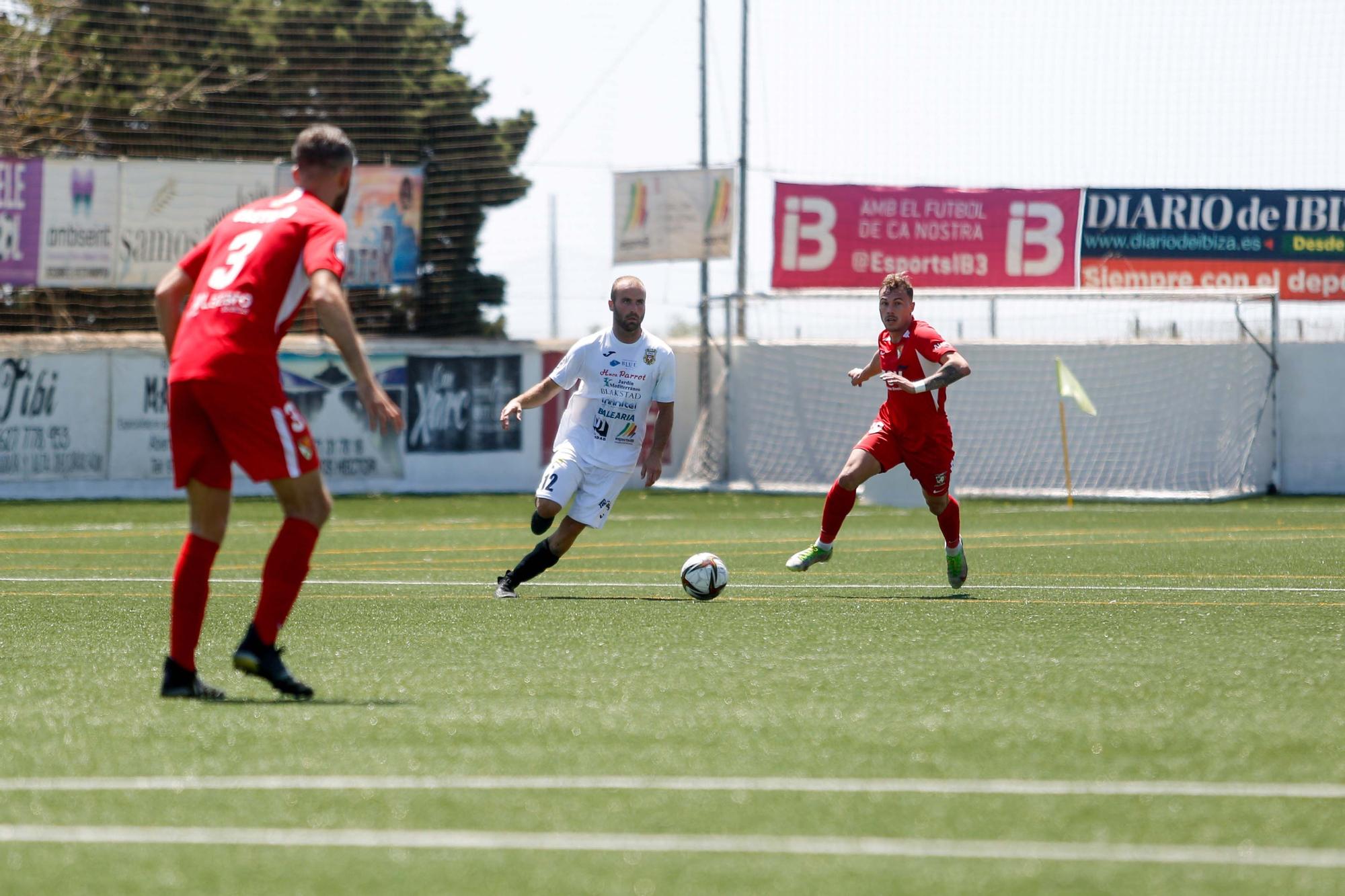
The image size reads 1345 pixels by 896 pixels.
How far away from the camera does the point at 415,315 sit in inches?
1483

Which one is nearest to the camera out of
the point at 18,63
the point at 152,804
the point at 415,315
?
the point at 152,804

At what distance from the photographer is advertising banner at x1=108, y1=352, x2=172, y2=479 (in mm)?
26500

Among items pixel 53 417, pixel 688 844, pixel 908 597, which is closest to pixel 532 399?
pixel 908 597

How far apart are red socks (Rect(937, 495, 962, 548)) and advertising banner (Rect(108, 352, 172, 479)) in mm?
18474

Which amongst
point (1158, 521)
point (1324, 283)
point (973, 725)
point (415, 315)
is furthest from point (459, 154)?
point (973, 725)

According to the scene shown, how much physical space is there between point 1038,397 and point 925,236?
3798 mm

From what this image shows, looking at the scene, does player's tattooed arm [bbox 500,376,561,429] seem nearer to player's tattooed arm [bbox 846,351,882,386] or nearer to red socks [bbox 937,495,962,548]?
player's tattooed arm [bbox 846,351,882,386]

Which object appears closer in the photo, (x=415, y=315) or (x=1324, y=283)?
(x=1324, y=283)

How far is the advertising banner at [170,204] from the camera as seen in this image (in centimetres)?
2859

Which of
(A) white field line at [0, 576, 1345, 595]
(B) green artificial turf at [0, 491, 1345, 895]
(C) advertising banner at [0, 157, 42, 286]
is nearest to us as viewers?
(B) green artificial turf at [0, 491, 1345, 895]

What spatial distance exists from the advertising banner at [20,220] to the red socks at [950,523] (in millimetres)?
21804

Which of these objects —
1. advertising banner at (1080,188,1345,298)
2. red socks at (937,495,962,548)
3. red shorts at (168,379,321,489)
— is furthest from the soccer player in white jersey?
advertising banner at (1080,188,1345,298)

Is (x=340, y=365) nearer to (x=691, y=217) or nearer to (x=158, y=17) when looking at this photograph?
(x=691, y=217)

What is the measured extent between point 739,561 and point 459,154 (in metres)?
26.4
